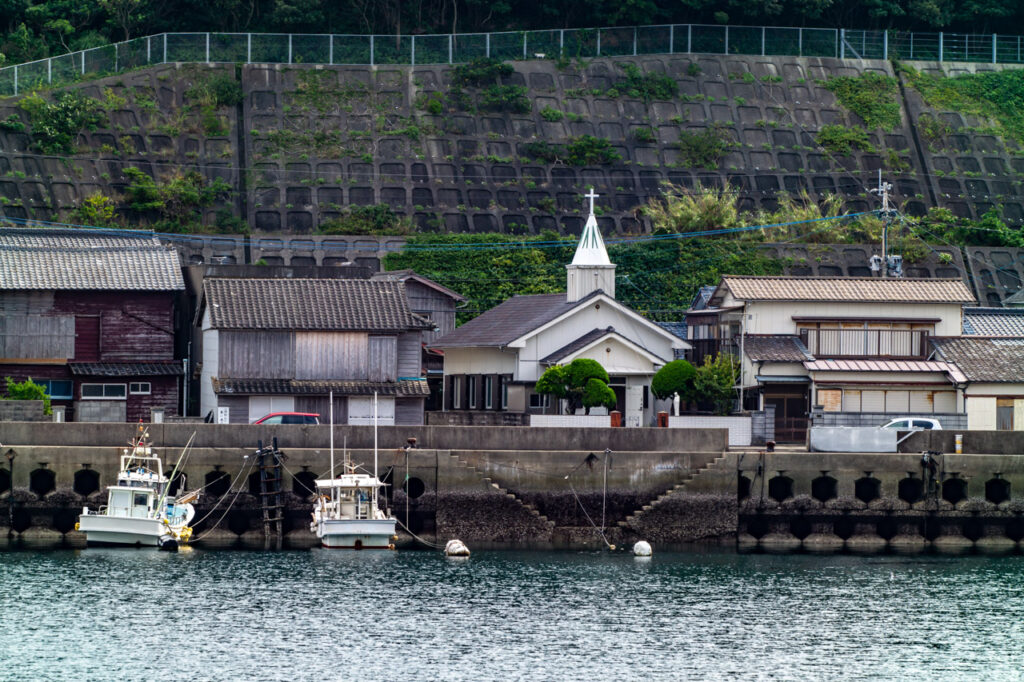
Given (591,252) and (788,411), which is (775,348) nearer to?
(788,411)

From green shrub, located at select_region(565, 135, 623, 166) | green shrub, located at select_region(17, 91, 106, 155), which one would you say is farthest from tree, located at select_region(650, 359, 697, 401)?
green shrub, located at select_region(17, 91, 106, 155)

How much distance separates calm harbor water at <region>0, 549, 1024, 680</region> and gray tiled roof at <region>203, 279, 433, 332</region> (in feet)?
40.4

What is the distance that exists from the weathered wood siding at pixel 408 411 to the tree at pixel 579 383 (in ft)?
14.8

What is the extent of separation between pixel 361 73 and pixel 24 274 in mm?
31853

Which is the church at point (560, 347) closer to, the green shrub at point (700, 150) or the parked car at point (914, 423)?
the parked car at point (914, 423)

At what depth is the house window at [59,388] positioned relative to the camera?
6091 cm

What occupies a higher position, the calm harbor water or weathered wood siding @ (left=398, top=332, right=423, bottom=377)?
weathered wood siding @ (left=398, top=332, right=423, bottom=377)

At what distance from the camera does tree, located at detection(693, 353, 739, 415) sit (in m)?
61.4

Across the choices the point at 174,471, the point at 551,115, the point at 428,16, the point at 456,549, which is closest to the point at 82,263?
the point at 174,471

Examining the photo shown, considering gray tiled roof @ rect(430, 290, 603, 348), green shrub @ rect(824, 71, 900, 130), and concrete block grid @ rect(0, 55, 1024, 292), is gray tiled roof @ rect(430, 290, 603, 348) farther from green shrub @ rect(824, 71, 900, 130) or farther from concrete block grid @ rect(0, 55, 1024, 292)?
green shrub @ rect(824, 71, 900, 130)

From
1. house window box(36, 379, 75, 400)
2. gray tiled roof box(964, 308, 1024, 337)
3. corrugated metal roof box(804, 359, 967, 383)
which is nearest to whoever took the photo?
house window box(36, 379, 75, 400)

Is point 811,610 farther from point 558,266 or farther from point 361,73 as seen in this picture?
point 361,73

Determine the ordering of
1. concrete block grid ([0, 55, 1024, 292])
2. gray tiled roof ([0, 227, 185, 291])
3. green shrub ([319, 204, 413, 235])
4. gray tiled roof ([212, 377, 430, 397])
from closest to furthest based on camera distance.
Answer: gray tiled roof ([212, 377, 430, 397])
gray tiled roof ([0, 227, 185, 291])
concrete block grid ([0, 55, 1024, 292])
green shrub ([319, 204, 413, 235])

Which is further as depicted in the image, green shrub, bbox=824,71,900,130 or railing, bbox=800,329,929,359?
green shrub, bbox=824,71,900,130
